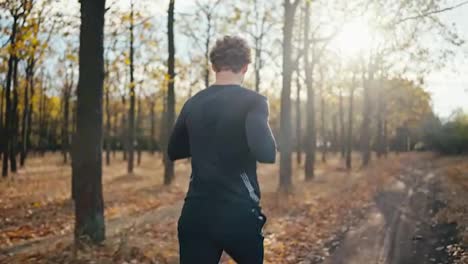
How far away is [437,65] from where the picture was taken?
26828 millimetres

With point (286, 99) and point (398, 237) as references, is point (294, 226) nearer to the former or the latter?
point (398, 237)

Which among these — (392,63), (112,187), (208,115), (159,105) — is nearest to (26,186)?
(112,187)

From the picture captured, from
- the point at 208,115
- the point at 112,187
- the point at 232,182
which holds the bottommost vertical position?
the point at 112,187

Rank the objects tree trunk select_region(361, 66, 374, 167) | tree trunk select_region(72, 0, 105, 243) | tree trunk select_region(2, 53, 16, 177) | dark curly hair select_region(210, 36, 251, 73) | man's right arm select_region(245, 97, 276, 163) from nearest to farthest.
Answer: man's right arm select_region(245, 97, 276, 163) < dark curly hair select_region(210, 36, 251, 73) < tree trunk select_region(72, 0, 105, 243) < tree trunk select_region(2, 53, 16, 177) < tree trunk select_region(361, 66, 374, 167)

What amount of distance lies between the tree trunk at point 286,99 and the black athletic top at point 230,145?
50.8ft

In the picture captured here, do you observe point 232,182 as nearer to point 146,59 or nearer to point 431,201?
point 431,201

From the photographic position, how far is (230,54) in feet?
9.46

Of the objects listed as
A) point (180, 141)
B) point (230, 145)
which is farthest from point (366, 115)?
point (230, 145)

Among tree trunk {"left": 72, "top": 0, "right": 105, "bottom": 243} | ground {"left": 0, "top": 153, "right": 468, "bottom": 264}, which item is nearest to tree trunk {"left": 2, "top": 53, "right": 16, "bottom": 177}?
ground {"left": 0, "top": 153, "right": 468, "bottom": 264}

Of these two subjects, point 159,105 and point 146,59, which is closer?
point 146,59

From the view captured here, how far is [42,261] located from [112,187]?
15.9 m

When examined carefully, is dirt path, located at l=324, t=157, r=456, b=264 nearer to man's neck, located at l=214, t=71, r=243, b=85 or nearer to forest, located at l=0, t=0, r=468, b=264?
forest, located at l=0, t=0, r=468, b=264

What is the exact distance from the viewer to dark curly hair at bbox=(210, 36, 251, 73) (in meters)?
2.89

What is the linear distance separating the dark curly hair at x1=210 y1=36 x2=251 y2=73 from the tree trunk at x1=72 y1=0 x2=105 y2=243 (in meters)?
5.49
